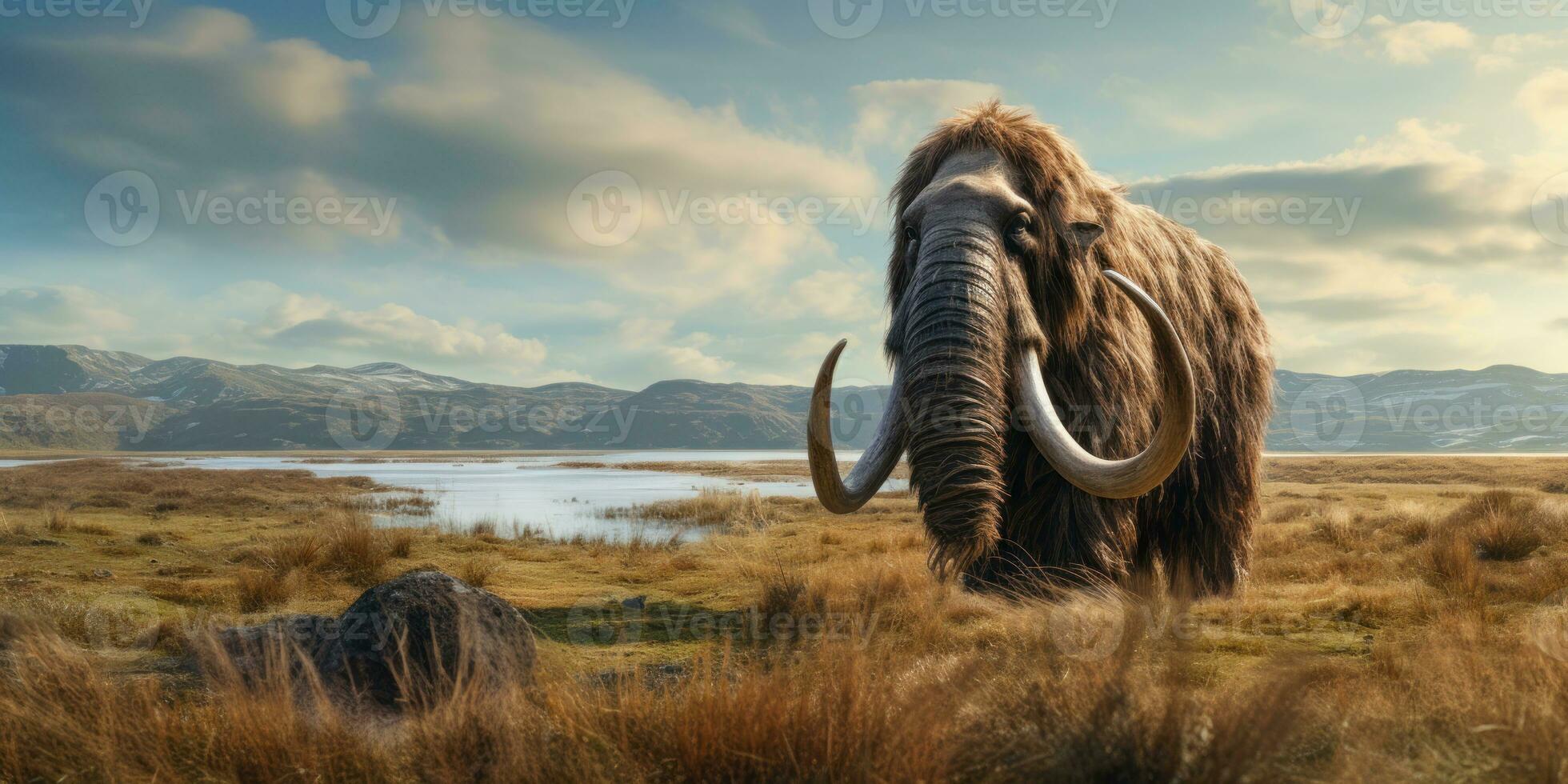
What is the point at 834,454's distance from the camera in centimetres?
382

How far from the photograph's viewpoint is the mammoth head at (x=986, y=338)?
12.3ft

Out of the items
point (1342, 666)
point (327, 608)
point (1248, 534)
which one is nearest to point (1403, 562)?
point (1248, 534)

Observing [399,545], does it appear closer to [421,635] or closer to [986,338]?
[421,635]

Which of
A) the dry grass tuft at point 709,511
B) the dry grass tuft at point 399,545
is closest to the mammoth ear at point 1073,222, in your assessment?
the dry grass tuft at point 399,545

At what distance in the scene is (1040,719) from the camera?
2.53 m

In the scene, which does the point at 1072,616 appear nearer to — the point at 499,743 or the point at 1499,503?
the point at 499,743

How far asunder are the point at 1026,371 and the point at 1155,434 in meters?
0.70

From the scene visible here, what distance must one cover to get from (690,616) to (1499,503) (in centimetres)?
1293

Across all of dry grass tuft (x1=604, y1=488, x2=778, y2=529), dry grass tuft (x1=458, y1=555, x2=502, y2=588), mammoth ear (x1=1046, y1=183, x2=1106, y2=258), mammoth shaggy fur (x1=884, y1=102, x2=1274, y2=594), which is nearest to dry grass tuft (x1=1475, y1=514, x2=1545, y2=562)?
mammoth shaggy fur (x1=884, y1=102, x2=1274, y2=594)

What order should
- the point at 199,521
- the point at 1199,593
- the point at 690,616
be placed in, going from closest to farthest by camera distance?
the point at 1199,593 → the point at 690,616 → the point at 199,521

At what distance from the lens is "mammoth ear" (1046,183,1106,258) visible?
449 cm

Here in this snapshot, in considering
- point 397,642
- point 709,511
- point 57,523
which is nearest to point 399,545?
point 57,523

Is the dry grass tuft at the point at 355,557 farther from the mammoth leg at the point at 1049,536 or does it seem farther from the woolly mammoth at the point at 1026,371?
the mammoth leg at the point at 1049,536

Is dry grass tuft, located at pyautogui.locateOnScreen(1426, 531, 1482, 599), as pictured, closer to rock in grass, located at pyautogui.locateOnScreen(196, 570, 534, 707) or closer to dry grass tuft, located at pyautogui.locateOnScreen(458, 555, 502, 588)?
rock in grass, located at pyautogui.locateOnScreen(196, 570, 534, 707)
